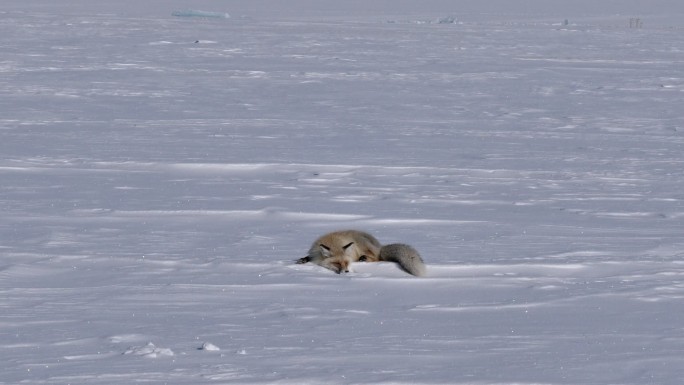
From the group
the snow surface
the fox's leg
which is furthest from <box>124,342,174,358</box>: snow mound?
the fox's leg

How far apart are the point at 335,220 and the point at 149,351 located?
2.61 m

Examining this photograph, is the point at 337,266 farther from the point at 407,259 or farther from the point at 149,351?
the point at 149,351

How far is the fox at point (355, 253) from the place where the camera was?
4.54m

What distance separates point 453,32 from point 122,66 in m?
8.93

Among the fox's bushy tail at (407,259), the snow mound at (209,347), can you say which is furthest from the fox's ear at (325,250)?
the snow mound at (209,347)

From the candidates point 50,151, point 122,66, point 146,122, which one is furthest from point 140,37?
point 50,151

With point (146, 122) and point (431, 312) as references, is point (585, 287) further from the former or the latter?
point (146, 122)

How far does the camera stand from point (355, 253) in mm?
4730

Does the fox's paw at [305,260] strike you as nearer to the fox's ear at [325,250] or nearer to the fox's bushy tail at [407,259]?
the fox's ear at [325,250]

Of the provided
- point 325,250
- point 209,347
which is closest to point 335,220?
point 325,250

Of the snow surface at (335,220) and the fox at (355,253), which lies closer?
the snow surface at (335,220)

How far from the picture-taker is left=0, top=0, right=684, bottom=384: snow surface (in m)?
3.38

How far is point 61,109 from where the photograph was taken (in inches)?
411

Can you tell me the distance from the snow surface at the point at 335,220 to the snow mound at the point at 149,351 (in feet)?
0.04
